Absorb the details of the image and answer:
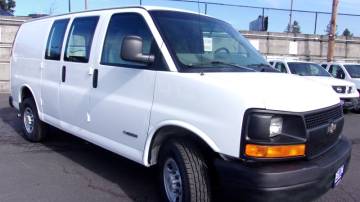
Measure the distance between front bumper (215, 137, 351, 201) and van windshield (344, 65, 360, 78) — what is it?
1184 centimetres

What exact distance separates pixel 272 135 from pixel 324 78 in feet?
34.3

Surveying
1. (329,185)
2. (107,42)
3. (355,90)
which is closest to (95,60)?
(107,42)

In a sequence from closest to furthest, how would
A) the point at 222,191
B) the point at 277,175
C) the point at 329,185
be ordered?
the point at 277,175 < the point at 222,191 < the point at 329,185

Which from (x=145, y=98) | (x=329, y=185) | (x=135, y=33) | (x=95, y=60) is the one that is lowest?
(x=329, y=185)

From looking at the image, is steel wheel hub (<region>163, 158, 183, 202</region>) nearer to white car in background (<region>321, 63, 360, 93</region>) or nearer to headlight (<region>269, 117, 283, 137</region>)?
headlight (<region>269, 117, 283, 137</region>)

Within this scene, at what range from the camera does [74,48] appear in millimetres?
5652

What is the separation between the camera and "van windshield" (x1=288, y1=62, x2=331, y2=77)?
13727 millimetres

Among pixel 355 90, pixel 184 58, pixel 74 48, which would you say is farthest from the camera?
pixel 355 90

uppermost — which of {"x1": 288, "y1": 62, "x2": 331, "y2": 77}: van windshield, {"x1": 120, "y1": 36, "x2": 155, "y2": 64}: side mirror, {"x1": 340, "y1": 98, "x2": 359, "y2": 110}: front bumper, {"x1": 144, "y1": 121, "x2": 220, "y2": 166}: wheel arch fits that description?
{"x1": 120, "y1": 36, "x2": 155, "y2": 64}: side mirror

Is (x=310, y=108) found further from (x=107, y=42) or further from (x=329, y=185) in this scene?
(x=107, y=42)

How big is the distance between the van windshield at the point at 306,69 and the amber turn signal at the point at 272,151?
10.7 metres

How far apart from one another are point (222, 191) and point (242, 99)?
0.82m

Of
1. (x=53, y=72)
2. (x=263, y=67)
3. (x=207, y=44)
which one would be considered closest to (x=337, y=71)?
(x=263, y=67)

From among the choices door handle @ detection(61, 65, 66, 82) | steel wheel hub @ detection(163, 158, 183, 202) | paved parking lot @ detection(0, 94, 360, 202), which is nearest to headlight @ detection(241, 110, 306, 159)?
steel wheel hub @ detection(163, 158, 183, 202)
